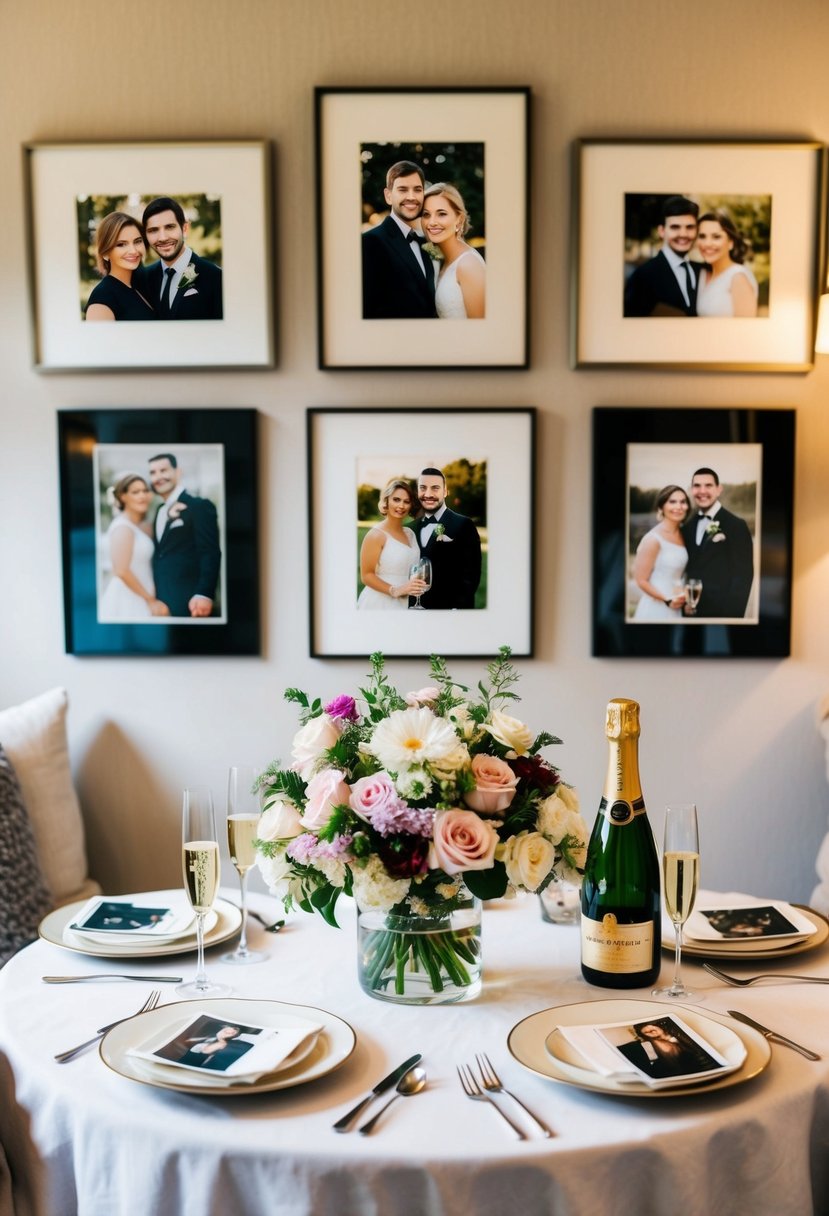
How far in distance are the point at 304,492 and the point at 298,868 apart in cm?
150

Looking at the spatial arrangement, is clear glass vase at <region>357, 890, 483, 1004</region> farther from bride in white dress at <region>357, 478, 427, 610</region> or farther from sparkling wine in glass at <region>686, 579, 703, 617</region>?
sparkling wine in glass at <region>686, 579, 703, 617</region>

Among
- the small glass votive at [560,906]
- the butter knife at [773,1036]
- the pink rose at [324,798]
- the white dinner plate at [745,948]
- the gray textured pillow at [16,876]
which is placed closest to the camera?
the butter knife at [773,1036]

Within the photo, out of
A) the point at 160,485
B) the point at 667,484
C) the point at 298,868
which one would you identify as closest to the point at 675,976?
the point at 298,868

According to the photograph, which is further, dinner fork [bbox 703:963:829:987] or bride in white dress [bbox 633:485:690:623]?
bride in white dress [bbox 633:485:690:623]

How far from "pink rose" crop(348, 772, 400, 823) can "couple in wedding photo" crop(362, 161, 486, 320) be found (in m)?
1.65

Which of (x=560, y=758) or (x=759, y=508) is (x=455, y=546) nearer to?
(x=560, y=758)

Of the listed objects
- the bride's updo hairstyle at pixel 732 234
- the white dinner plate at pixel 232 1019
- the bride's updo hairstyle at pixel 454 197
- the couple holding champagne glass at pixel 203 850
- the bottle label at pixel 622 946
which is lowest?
the white dinner plate at pixel 232 1019

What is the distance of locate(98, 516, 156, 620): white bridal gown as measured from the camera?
110 inches

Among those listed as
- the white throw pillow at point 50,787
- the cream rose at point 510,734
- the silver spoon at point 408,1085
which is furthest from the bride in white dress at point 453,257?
the silver spoon at point 408,1085

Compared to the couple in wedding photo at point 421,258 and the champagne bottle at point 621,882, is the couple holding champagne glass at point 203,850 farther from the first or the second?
the couple in wedding photo at point 421,258

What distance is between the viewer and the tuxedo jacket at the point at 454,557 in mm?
2771

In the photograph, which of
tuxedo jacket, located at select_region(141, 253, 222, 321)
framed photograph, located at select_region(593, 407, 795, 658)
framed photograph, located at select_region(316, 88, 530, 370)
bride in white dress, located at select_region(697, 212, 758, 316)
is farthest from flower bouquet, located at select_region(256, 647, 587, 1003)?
bride in white dress, located at select_region(697, 212, 758, 316)

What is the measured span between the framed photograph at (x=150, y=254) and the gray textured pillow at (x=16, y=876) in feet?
3.69

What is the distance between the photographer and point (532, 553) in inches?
109
